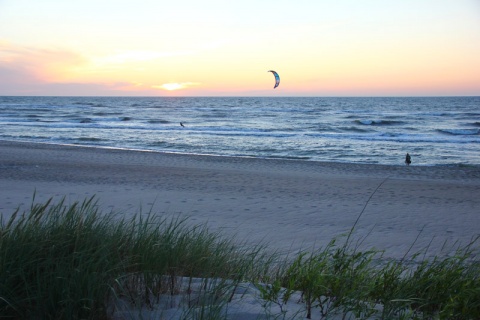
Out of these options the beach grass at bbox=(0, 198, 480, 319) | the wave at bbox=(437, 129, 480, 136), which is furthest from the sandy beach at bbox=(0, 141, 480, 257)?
the wave at bbox=(437, 129, 480, 136)

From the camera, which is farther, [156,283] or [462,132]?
[462,132]

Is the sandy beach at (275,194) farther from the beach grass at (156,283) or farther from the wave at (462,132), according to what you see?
the wave at (462,132)

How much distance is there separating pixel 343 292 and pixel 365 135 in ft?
99.0

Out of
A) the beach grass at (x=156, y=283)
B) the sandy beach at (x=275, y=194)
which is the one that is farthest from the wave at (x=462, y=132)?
the beach grass at (x=156, y=283)

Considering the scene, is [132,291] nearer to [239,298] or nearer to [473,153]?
[239,298]

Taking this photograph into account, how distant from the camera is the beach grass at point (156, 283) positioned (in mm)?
2449

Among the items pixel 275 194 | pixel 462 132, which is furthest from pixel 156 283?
pixel 462 132

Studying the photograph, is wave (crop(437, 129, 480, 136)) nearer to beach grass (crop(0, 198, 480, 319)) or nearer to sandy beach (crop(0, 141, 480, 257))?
sandy beach (crop(0, 141, 480, 257))

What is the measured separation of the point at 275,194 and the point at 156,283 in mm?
8437

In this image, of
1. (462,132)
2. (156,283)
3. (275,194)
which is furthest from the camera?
(462,132)

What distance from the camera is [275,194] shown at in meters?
11.1

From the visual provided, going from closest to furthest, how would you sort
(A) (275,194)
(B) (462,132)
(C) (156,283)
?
(C) (156,283)
(A) (275,194)
(B) (462,132)

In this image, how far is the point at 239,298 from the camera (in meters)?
2.78

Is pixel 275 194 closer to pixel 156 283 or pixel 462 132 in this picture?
pixel 156 283
